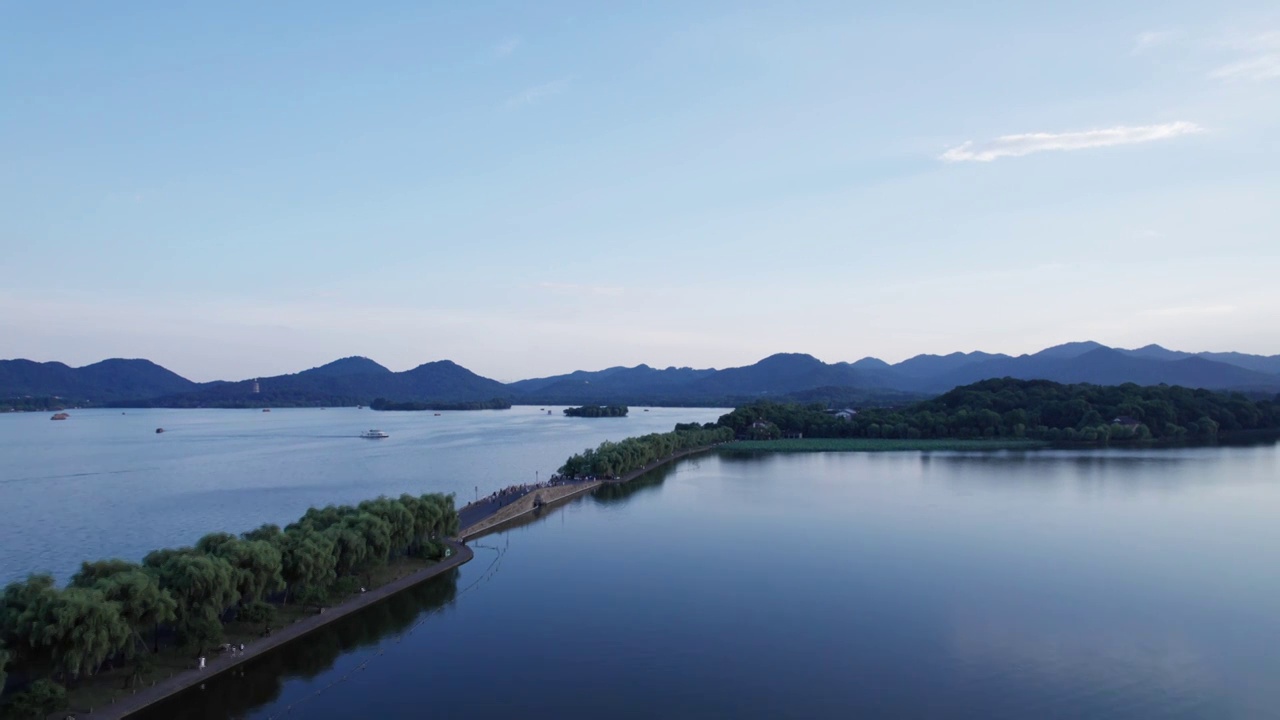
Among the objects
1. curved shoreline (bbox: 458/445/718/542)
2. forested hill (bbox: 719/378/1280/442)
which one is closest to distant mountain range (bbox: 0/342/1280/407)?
forested hill (bbox: 719/378/1280/442)

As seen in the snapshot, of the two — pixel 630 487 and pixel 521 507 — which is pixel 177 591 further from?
pixel 630 487

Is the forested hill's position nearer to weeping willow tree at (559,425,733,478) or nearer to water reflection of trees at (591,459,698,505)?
weeping willow tree at (559,425,733,478)

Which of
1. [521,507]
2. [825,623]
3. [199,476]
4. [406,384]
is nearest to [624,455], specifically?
[521,507]

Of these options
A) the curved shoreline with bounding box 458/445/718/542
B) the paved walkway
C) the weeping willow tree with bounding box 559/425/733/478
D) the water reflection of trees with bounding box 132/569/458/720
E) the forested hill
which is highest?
the forested hill

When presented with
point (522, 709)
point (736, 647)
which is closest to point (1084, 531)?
point (736, 647)

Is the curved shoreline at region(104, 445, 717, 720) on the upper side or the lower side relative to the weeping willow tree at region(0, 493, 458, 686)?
lower

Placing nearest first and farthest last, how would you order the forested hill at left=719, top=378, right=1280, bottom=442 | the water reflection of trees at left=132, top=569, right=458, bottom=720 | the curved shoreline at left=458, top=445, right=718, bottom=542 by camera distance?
the water reflection of trees at left=132, top=569, right=458, bottom=720
the curved shoreline at left=458, top=445, right=718, bottom=542
the forested hill at left=719, top=378, right=1280, bottom=442

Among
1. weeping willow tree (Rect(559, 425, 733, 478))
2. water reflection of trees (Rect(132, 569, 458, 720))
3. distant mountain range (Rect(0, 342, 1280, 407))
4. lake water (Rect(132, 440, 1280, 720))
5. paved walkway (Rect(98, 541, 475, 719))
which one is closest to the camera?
paved walkway (Rect(98, 541, 475, 719))

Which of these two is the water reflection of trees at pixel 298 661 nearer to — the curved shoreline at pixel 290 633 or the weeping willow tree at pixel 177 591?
the curved shoreline at pixel 290 633
